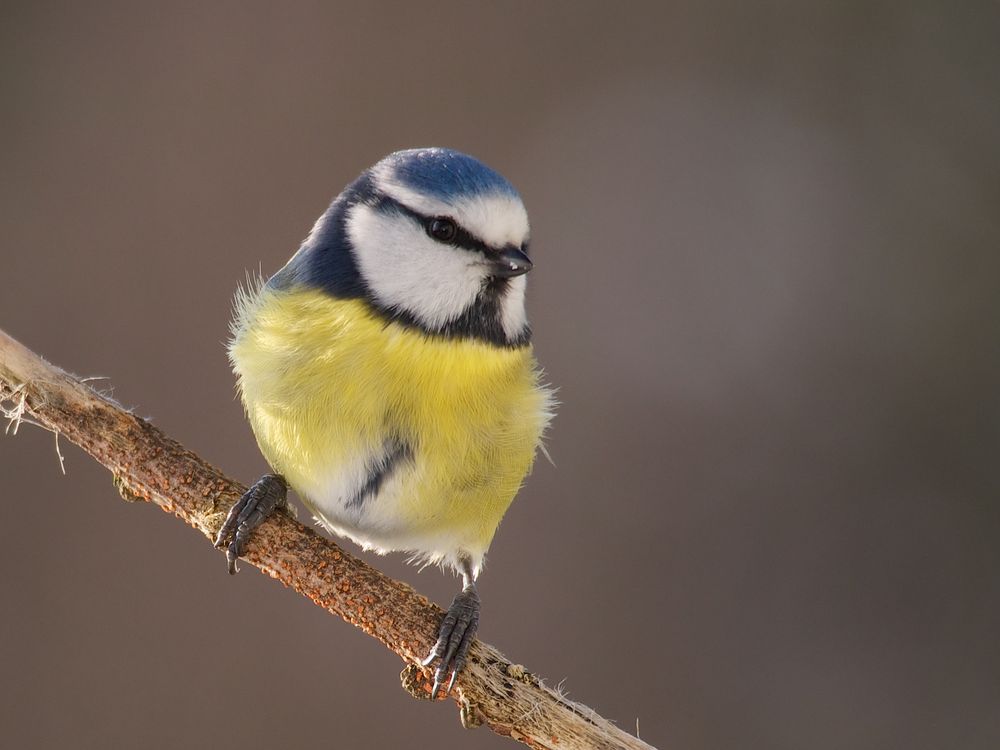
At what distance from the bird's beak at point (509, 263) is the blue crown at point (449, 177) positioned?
6 cm

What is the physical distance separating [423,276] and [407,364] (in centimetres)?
10

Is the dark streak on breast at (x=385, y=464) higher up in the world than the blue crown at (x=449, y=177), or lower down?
lower down

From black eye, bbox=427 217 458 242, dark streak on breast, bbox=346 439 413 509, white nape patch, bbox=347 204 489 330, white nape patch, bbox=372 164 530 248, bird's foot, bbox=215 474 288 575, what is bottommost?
bird's foot, bbox=215 474 288 575

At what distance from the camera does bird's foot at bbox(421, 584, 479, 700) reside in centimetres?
103

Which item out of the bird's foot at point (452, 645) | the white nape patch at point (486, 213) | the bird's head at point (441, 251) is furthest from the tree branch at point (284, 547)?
the white nape patch at point (486, 213)

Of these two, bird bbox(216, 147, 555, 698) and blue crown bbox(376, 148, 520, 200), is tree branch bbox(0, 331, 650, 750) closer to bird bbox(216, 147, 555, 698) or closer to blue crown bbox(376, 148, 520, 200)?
bird bbox(216, 147, 555, 698)

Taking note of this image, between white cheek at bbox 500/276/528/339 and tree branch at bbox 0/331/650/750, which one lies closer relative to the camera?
tree branch at bbox 0/331/650/750

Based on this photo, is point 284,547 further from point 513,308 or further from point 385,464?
point 513,308

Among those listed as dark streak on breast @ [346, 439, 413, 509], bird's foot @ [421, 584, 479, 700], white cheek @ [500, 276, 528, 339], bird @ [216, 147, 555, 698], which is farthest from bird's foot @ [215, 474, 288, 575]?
white cheek @ [500, 276, 528, 339]

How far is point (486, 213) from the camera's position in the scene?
1.06 m

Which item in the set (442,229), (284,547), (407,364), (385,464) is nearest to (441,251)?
(442,229)

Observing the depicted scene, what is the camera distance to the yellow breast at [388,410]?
109 centimetres

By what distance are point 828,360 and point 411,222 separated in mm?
1298

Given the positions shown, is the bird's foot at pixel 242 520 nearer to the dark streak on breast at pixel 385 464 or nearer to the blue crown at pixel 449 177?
the dark streak on breast at pixel 385 464
